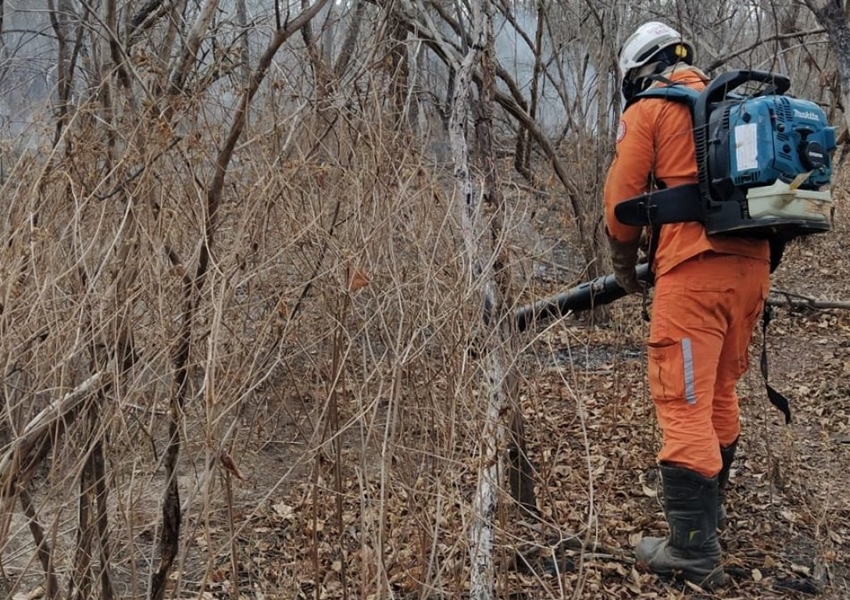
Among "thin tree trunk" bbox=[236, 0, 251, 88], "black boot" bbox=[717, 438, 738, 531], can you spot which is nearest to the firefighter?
"black boot" bbox=[717, 438, 738, 531]

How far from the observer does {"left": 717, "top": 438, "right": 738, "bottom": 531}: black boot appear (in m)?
3.12

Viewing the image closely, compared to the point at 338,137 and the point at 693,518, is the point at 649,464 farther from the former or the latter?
the point at 338,137

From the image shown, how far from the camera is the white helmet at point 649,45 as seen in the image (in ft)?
9.80

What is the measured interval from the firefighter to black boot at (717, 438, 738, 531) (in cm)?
31

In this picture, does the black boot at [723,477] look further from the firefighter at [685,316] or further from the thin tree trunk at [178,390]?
the thin tree trunk at [178,390]

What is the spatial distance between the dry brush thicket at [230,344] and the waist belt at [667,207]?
1.61 ft

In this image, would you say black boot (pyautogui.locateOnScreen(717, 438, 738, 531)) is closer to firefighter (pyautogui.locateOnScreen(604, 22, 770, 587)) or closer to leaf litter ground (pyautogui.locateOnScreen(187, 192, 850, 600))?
leaf litter ground (pyautogui.locateOnScreen(187, 192, 850, 600))

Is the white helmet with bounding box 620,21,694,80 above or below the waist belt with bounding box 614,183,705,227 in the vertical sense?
above

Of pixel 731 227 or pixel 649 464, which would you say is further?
pixel 649 464

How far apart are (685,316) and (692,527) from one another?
77 cm

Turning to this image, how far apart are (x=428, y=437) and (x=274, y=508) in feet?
5.40

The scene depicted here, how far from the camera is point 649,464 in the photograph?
12.7 ft

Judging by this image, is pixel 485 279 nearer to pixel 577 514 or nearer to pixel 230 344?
pixel 230 344

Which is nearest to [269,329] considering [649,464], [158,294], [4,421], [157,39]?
[158,294]
